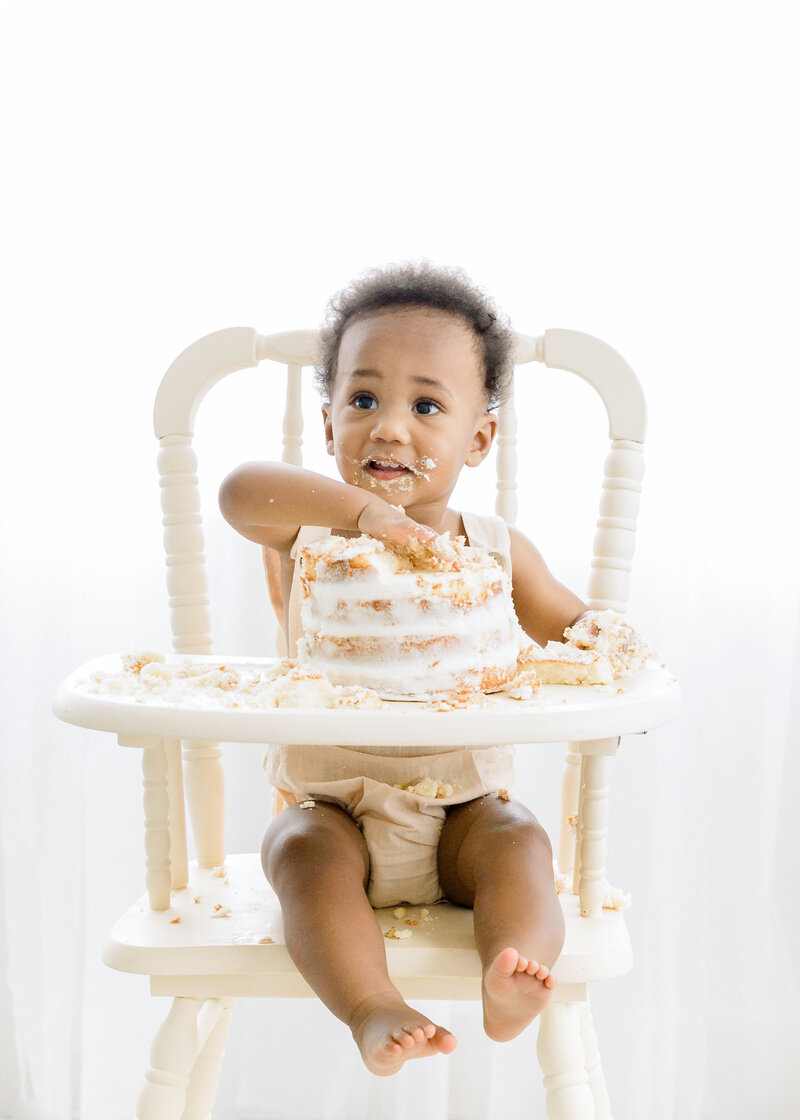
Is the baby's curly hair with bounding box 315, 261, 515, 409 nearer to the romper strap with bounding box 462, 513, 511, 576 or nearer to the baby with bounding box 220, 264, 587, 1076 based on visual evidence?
the baby with bounding box 220, 264, 587, 1076

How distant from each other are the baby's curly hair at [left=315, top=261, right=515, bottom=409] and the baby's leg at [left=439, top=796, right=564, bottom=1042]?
0.45m

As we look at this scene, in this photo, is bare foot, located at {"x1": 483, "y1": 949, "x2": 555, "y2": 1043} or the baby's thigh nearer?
bare foot, located at {"x1": 483, "y1": 949, "x2": 555, "y2": 1043}

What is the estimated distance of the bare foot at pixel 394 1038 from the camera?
2.64ft

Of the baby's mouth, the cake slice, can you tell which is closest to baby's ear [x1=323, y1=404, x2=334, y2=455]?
the baby's mouth

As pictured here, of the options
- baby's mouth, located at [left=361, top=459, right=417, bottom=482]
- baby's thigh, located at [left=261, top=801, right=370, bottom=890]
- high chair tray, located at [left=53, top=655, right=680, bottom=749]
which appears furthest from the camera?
baby's mouth, located at [left=361, top=459, right=417, bottom=482]

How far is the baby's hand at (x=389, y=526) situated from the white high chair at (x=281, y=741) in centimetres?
14

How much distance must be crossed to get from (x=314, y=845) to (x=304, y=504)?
29 centimetres

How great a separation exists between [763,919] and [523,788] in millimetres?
371

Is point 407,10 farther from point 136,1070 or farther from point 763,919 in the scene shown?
point 136,1070

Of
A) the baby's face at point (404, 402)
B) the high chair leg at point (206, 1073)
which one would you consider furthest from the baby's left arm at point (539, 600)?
the high chair leg at point (206, 1073)

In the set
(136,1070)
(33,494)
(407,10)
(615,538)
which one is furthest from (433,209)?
(136,1070)

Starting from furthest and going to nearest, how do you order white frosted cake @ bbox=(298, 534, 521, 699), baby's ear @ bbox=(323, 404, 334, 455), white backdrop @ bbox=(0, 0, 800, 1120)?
white backdrop @ bbox=(0, 0, 800, 1120)
baby's ear @ bbox=(323, 404, 334, 455)
white frosted cake @ bbox=(298, 534, 521, 699)

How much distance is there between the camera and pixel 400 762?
1069 mm

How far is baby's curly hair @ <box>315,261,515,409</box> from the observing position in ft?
3.70
